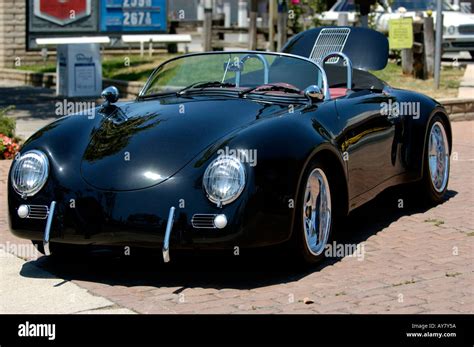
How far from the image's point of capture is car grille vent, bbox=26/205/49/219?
6.07 metres

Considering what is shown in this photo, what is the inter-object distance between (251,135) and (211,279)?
2.99 feet

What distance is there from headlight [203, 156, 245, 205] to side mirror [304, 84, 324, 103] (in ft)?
4.08

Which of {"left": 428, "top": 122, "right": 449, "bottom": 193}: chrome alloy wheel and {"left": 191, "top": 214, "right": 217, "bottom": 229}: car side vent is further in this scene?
{"left": 428, "top": 122, "right": 449, "bottom": 193}: chrome alloy wheel

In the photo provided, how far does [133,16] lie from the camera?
84.0 ft

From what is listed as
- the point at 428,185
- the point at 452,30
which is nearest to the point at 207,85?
the point at 428,185

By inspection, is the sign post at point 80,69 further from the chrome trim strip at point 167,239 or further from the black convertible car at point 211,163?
the chrome trim strip at point 167,239

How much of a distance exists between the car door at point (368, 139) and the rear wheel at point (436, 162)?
0.51 metres

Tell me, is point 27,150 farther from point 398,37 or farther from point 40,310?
point 398,37

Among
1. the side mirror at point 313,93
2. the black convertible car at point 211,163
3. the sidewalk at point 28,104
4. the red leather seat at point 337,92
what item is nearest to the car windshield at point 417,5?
the sidewalk at point 28,104

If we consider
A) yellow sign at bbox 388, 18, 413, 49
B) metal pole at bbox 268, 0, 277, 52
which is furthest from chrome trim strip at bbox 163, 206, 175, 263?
metal pole at bbox 268, 0, 277, 52

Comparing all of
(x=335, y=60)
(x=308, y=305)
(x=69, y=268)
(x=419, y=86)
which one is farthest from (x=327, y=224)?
(x=419, y=86)

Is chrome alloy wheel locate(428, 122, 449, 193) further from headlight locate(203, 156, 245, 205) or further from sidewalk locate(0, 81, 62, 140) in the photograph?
sidewalk locate(0, 81, 62, 140)

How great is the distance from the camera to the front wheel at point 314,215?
6.11 meters

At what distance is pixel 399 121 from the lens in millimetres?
7965
